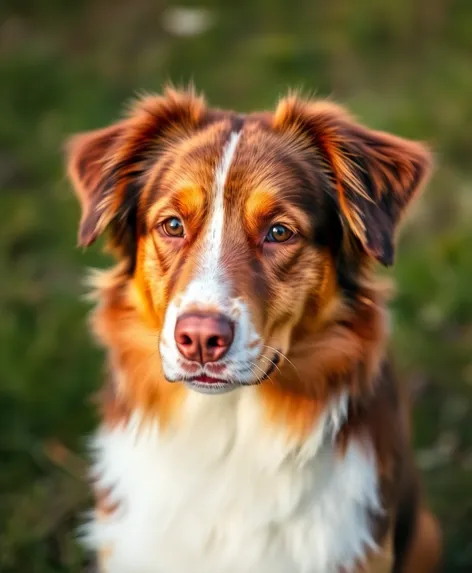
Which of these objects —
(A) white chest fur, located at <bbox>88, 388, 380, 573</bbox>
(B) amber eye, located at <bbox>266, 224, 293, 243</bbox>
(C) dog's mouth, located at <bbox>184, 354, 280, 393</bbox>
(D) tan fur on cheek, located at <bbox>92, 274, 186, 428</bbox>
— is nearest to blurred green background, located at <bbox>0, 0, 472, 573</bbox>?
(A) white chest fur, located at <bbox>88, 388, 380, 573</bbox>

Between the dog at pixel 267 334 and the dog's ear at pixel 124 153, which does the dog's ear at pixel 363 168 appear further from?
the dog's ear at pixel 124 153

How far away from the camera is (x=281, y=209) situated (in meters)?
2.85

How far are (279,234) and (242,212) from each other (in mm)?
138

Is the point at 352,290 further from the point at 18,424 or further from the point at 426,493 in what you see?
the point at 18,424

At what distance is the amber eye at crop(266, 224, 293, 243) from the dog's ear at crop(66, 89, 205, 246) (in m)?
0.51

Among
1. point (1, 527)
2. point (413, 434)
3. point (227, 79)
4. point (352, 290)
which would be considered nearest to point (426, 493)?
point (413, 434)

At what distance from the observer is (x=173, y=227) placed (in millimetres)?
2920

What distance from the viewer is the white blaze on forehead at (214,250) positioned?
2.61m

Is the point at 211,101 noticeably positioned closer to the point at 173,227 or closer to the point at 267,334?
the point at 173,227

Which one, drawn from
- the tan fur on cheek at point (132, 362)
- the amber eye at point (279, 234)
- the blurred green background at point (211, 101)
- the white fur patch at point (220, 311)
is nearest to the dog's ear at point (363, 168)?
the amber eye at point (279, 234)

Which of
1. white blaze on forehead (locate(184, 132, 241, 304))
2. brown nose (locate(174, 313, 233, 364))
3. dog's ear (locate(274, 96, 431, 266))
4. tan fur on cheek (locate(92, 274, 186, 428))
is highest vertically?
dog's ear (locate(274, 96, 431, 266))

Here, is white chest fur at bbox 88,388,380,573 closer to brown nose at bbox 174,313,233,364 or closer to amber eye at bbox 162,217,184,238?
brown nose at bbox 174,313,233,364

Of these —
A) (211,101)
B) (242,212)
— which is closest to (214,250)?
(242,212)

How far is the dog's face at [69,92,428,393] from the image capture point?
268cm
